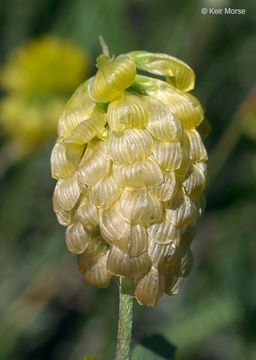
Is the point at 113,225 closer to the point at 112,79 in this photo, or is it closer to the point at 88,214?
the point at 88,214

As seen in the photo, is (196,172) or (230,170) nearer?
(196,172)

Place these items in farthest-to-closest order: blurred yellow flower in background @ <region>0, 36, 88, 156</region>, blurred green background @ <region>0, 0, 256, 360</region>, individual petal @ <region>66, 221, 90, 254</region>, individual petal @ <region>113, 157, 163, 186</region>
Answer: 1. blurred yellow flower in background @ <region>0, 36, 88, 156</region>
2. blurred green background @ <region>0, 0, 256, 360</region>
3. individual petal @ <region>66, 221, 90, 254</region>
4. individual petal @ <region>113, 157, 163, 186</region>

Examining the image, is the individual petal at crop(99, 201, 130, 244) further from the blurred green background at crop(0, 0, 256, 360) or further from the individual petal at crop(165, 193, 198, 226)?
the blurred green background at crop(0, 0, 256, 360)

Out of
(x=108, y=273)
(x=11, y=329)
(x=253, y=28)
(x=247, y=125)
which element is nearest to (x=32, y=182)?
(x=11, y=329)

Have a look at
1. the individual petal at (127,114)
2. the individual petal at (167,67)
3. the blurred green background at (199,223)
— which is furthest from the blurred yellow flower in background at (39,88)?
the individual petal at (127,114)

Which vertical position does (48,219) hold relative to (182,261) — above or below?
below

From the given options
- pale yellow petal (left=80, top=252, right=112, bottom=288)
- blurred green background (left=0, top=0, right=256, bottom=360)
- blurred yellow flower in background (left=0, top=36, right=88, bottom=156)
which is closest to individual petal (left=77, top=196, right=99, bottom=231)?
pale yellow petal (left=80, top=252, right=112, bottom=288)

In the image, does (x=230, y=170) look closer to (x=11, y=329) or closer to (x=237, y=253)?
(x=237, y=253)

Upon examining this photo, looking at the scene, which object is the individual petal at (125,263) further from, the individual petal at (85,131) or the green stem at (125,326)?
the individual petal at (85,131)
